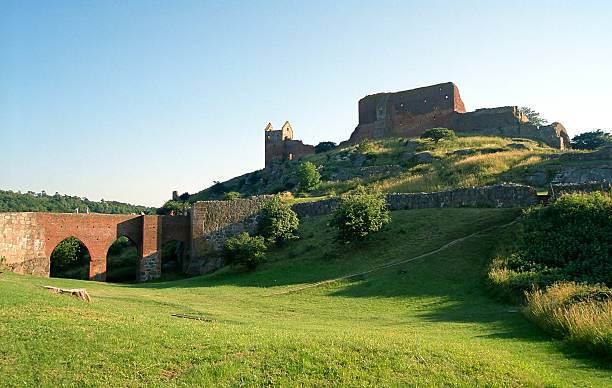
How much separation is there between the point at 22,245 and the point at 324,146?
44327 mm

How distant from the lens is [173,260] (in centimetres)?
3975

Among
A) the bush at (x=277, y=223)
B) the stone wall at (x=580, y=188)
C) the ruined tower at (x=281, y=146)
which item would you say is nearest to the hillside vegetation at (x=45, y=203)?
the ruined tower at (x=281, y=146)

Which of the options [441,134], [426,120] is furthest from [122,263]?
[426,120]

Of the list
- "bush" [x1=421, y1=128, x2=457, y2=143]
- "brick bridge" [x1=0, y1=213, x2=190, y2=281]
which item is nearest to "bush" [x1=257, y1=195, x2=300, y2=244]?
"brick bridge" [x1=0, y1=213, x2=190, y2=281]

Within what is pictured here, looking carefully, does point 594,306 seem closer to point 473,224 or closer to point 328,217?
point 473,224

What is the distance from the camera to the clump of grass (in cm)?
1088

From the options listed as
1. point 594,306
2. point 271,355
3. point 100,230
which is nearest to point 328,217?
point 100,230

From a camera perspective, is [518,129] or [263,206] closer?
[263,206]

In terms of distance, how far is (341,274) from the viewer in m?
25.4

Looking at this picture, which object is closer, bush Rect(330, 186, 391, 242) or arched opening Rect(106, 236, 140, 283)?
bush Rect(330, 186, 391, 242)

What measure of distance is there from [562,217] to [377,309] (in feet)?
30.9

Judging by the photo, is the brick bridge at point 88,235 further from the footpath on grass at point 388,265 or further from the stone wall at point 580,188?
the stone wall at point 580,188

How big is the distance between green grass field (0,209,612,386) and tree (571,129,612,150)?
111 ft

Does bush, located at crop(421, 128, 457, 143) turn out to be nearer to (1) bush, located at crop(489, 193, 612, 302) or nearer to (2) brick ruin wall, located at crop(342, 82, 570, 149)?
(2) brick ruin wall, located at crop(342, 82, 570, 149)
